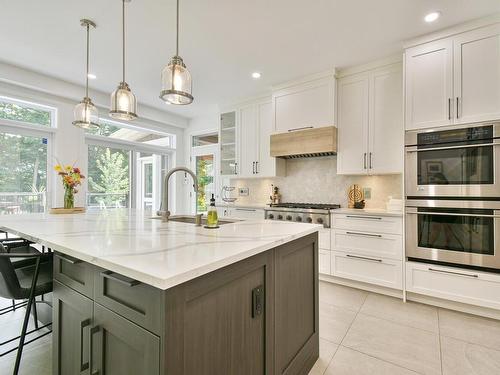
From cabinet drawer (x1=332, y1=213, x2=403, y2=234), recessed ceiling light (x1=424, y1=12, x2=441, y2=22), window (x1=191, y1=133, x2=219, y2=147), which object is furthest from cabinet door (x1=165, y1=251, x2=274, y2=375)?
window (x1=191, y1=133, x2=219, y2=147)

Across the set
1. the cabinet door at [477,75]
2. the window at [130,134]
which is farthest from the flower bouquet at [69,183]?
the cabinet door at [477,75]

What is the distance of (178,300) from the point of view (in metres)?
0.84

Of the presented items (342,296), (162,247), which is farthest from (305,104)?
(162,247)

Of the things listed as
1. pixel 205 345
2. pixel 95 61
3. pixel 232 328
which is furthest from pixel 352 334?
pixel 95 61

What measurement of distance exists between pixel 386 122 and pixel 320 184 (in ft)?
4.04

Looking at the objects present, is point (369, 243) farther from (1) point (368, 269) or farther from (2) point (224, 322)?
(2) point (224, 322)

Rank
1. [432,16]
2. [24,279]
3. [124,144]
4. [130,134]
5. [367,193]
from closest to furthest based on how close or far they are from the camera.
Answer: [24,279], [432,16], [367,193], [124,144], [130,134]

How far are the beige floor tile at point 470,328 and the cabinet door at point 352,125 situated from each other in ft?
5.51

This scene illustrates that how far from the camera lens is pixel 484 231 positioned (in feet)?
7.47

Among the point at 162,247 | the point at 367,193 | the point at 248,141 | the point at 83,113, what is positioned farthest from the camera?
the point at 248,141

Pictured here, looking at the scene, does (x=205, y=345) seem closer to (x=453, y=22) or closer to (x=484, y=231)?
(x=484, y=231)

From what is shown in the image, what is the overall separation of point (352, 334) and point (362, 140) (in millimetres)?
2185

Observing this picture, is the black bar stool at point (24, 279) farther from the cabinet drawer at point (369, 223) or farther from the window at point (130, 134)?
the window at point (130, 134)

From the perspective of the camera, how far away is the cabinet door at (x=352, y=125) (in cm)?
319
